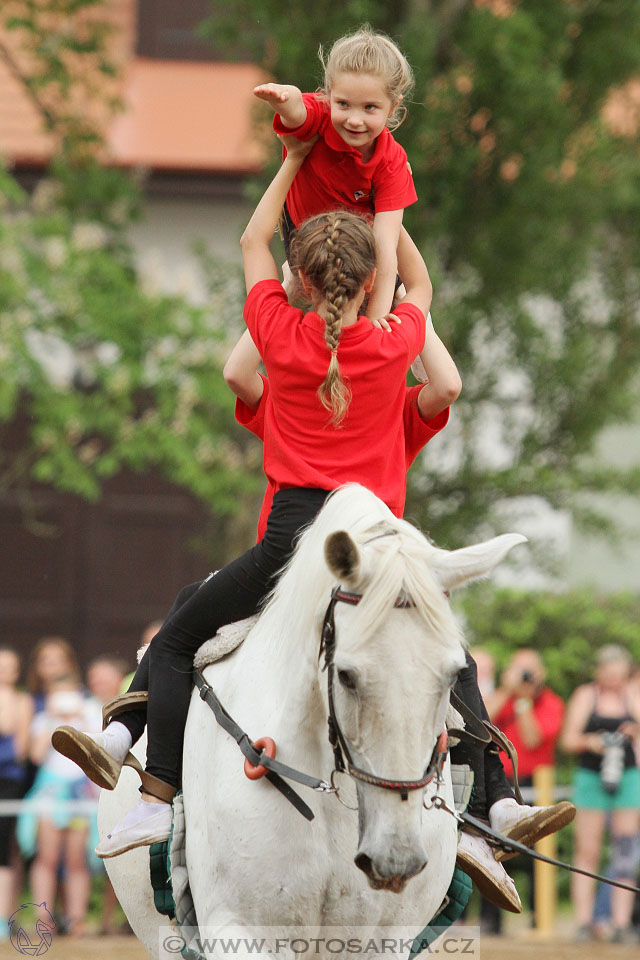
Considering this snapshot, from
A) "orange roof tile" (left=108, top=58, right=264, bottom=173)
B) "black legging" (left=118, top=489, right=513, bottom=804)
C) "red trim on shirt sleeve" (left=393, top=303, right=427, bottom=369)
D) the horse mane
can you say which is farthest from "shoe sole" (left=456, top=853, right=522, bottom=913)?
"orange roof tile" (left=108, top=58, right=264, bottom=173)

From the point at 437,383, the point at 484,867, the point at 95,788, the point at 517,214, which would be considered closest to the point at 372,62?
the point at 437,383

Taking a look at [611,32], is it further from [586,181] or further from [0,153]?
[0,153]

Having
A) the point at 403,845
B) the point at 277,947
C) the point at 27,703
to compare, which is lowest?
the point at 27,703

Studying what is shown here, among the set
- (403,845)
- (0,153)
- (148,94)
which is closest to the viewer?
(403,845)

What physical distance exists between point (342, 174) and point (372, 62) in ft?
1.32

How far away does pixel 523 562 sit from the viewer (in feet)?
39.0

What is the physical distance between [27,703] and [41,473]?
2.38 m

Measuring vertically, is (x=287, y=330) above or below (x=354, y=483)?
above

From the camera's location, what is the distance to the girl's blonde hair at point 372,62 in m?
4.08

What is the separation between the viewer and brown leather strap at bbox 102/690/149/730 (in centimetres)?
434

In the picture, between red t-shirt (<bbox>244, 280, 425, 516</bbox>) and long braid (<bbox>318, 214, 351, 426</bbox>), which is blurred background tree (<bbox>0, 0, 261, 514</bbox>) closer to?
red t-shirt (<bbox>244, 280, 425, 516</bbox>)

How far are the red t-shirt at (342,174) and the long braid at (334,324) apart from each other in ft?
1.60

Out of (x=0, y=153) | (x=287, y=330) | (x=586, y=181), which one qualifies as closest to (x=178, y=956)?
(x=287, y=330)

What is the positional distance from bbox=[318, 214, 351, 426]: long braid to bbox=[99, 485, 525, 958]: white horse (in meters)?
0.29
